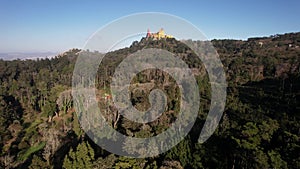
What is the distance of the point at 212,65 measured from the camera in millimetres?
33281

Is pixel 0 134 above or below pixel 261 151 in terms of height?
below

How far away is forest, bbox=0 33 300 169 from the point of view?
10.8m

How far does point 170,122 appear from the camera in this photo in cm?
1471

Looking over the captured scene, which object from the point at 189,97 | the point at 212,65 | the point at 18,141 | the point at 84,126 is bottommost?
the point at 18,141

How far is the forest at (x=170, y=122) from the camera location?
10828mm

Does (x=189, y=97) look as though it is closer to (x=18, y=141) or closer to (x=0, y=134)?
(x=18, y=141)

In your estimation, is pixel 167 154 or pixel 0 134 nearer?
pixel 167 154

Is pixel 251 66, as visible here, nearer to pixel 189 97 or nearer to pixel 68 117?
pixel 189 97

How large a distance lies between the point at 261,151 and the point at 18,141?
15.8 metres

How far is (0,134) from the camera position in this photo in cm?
1933

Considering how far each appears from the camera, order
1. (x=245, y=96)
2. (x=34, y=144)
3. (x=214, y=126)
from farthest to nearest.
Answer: (x=245, y=96), (x=34, y=144), (x=214, y=126)

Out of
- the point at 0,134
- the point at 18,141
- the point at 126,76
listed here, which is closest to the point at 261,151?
the point at 18,141

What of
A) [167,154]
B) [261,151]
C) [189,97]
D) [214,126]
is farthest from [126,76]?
[261,151]

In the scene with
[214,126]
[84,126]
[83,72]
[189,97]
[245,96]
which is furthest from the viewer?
[83,72]
